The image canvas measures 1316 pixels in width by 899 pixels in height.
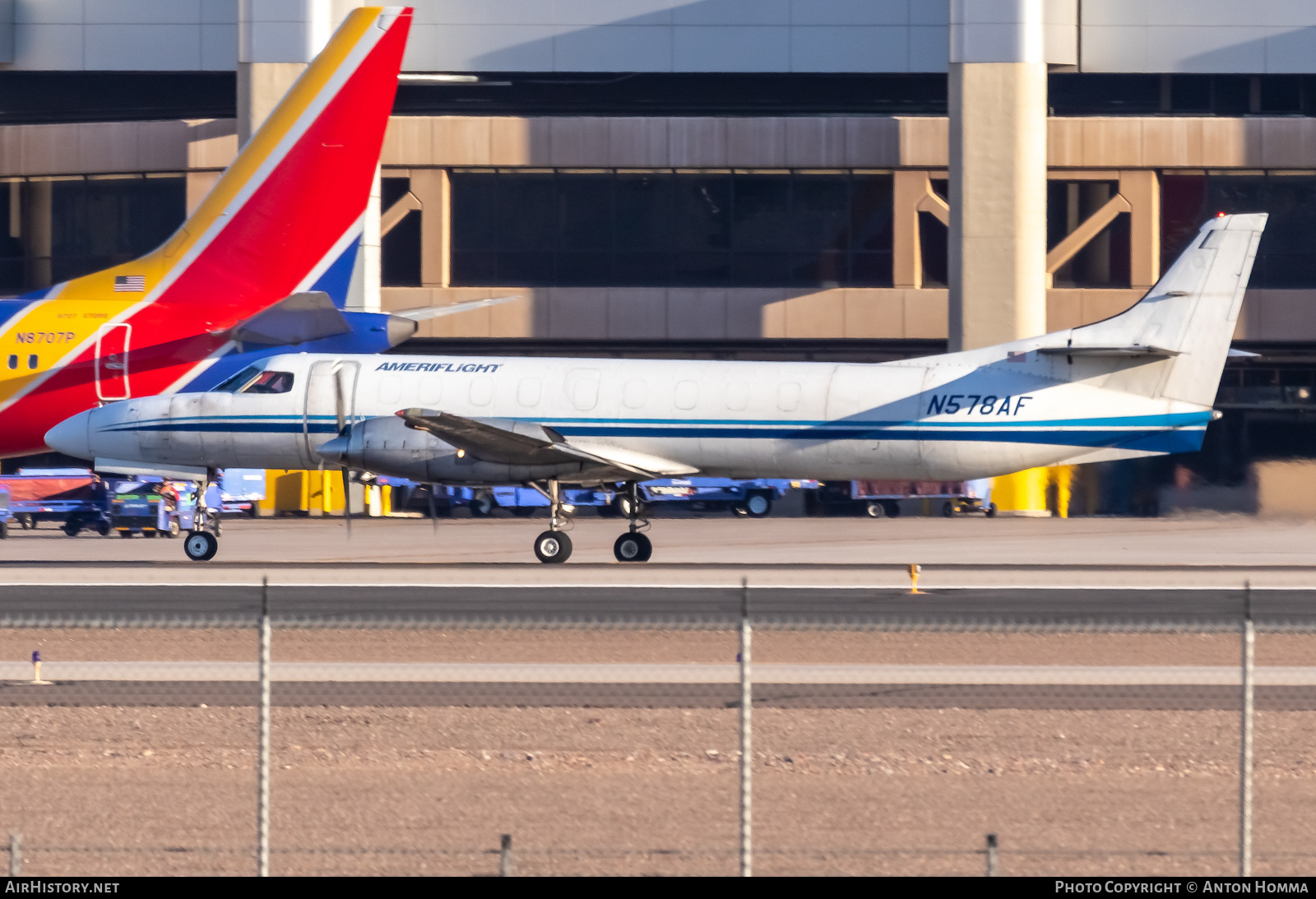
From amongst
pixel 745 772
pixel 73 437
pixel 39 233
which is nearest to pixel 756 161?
pixel 39 233

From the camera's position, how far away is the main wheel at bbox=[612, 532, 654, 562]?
91.8 ft

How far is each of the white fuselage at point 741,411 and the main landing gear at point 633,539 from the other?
1500 mm

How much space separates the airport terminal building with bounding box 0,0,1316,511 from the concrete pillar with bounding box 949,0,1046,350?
0.26 ft

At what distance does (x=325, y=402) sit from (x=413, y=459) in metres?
2.09

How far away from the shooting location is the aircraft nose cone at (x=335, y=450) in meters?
27.0

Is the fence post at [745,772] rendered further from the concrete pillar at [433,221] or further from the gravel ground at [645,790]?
the concrete pillar at [433,221]

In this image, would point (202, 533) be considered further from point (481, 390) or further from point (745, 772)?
point (745, 772)

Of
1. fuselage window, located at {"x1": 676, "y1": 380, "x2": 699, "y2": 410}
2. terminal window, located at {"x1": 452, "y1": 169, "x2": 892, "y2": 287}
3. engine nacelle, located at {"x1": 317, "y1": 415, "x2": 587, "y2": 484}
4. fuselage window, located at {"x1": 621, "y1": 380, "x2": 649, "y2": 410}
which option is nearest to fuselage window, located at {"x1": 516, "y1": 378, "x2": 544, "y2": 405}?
engine nacelle, located at {"x1": 317, "y1": 415, "x2": 587, "y2": 484}

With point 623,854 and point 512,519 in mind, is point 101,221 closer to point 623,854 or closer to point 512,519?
point 512,519

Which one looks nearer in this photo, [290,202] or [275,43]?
[290,202]

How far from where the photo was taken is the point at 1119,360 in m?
26.3

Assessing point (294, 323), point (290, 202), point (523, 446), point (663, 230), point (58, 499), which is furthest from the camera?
point (663, 230)

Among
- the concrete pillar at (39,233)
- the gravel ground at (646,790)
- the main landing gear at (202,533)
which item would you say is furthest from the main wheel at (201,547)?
the concrete pillar at (39,233)

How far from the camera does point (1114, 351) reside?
26062 mm
